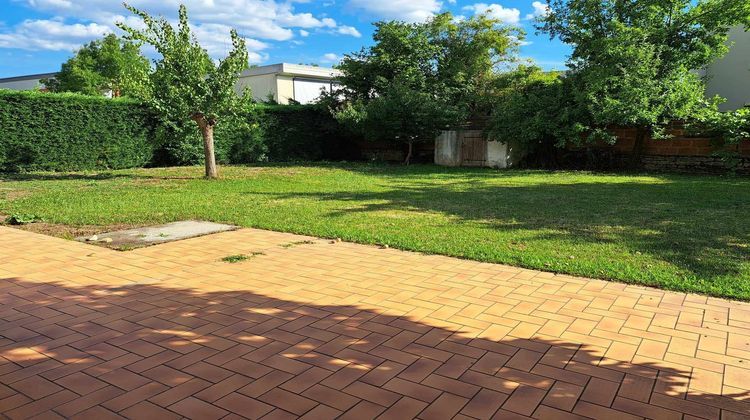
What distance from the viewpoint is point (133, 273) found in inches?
206

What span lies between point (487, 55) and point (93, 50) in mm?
26004

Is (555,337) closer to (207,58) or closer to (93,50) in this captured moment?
(207,58)

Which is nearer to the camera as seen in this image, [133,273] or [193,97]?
[133,273]

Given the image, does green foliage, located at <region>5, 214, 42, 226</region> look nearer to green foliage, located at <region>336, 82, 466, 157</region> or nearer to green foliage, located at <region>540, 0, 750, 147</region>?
green foliage, located at <region>336, 82, 466, 157</region>

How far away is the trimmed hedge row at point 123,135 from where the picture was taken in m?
15.8

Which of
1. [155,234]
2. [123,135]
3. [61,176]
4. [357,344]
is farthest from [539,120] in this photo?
[357,344]

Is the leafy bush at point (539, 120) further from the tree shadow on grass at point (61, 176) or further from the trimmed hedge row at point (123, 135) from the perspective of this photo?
the tree shadow on grass at point (61, 176)

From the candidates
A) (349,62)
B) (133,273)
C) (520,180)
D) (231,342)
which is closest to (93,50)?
(349,62)

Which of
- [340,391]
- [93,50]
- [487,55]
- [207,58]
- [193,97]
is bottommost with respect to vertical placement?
[340,391]

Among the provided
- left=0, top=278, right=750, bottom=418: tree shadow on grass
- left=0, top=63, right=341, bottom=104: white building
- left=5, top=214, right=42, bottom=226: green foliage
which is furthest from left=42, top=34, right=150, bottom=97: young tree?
left=0, top=278, right=750, bottom=418: tree shadow on grass

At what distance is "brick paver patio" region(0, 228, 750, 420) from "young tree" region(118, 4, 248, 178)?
8.67 meters

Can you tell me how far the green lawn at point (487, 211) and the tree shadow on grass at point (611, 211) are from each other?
0.9 inches

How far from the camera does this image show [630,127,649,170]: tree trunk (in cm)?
1691

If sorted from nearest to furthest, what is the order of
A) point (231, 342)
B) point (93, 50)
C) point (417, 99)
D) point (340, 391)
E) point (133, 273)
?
point (340, 391) → point (231, 342) → point (133, 273) → point (417, 99) → point (93, 50)
